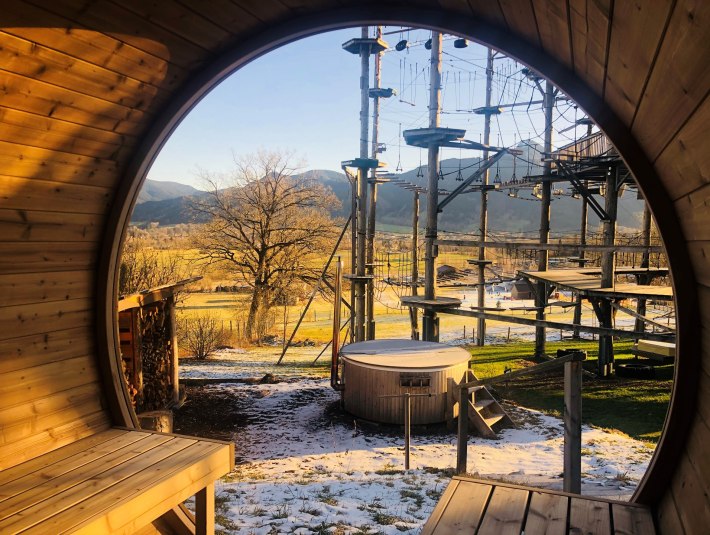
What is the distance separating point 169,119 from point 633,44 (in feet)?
9.00

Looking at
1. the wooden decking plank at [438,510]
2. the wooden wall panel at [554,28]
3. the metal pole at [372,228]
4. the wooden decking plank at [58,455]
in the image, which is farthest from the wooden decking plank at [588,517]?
the metal pole at [372,228]

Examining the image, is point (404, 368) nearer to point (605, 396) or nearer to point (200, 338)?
point (605, 396)

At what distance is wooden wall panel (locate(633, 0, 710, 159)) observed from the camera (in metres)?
1.22

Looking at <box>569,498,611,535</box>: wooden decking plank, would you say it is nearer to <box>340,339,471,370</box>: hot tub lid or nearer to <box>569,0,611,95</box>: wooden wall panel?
<box>569,0,611,95</box>: wooden wall panel

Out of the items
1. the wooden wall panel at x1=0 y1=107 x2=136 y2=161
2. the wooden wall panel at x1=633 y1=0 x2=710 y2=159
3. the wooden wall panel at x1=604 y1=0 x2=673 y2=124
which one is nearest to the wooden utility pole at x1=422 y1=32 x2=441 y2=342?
the wooden wall panel at x1=0 y1=107 x2=136 y2=161

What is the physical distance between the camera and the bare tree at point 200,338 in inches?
→ 698

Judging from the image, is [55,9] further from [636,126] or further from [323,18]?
[636,126]

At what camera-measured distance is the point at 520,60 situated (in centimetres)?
255

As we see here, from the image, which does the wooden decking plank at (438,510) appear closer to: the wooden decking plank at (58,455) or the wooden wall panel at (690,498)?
the wooden wall panel at (690,498)

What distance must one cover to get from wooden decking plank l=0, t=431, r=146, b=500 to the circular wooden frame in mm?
339

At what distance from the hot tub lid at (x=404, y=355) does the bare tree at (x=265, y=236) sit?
11894 millimetres

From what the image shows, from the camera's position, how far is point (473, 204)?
13838 cm

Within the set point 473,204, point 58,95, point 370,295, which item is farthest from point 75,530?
point 473,204

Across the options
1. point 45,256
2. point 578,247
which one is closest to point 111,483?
point 45,256
